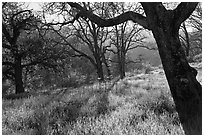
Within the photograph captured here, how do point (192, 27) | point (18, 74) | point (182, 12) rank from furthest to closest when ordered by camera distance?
point (192, 27), point (18, 74), point (182, 12)

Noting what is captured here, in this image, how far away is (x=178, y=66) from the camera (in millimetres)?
3387

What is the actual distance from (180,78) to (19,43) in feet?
50.9

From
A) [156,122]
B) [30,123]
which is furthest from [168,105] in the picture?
[30,123]

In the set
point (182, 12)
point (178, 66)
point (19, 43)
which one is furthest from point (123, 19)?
point (19, 43)

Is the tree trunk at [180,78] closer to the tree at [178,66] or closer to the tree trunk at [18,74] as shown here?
the tree at [178,66]

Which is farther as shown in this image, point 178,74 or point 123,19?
point 123,19

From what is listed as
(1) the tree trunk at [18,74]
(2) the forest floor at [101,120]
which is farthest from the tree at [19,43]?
(2) the forest floor at [101,120]

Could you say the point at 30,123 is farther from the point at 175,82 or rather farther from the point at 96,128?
the point at 175,82

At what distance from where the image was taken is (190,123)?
326 centimetres

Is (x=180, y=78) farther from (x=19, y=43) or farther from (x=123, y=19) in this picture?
(x=19, y=43)

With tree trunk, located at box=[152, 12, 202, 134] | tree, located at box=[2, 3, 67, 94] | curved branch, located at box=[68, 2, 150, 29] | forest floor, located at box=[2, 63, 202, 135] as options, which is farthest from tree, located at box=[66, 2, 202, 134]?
tree, located at box=[2, 3, 67, 94]

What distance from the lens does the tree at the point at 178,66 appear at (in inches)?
128

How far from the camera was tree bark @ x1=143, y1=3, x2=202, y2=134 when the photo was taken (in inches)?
128

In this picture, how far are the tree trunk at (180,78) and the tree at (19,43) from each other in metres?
13.1
